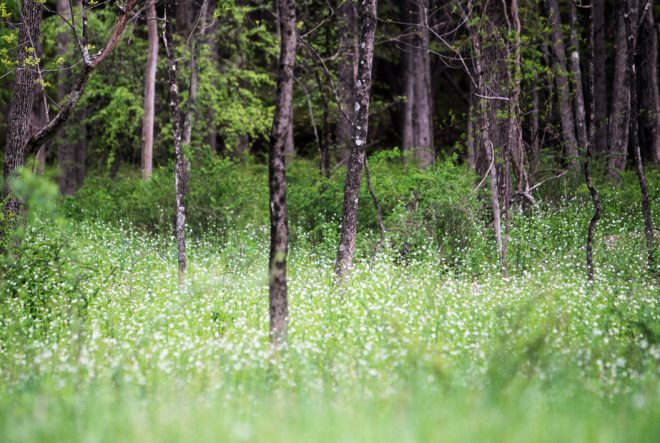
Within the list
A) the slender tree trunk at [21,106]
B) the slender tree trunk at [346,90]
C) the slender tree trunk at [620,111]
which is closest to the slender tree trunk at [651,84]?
the slender tree trunk at [620,111]

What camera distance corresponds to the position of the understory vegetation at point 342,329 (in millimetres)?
4473

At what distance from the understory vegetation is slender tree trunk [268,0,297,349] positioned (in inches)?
14.9

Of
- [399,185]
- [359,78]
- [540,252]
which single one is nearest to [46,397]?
[359,78]

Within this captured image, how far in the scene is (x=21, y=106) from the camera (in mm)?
9992

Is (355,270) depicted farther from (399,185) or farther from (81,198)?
(81,198)

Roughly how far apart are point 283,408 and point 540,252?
8.13m

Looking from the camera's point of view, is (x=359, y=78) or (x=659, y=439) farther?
(x=359, y=78)

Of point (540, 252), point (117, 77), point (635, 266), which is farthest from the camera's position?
point (117, 77)

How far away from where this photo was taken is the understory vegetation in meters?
4.47

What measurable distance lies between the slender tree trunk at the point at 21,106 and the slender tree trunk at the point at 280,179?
512 centimetres

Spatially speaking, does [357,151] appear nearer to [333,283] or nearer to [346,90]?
[333,283]

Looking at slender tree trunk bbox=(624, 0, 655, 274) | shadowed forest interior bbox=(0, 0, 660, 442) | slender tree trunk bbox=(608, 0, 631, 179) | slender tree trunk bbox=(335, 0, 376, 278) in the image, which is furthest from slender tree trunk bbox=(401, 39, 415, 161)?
slender tree trunk bbox=(335, 0, 376, 278)

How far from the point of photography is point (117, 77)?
22.5m

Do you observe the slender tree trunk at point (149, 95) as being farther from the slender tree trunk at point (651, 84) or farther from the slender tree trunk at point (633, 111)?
the slender tree trunk at point (651, 84)
